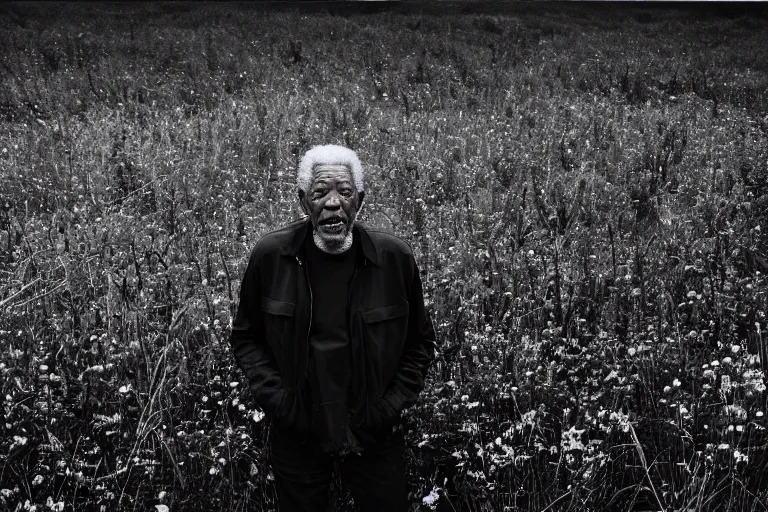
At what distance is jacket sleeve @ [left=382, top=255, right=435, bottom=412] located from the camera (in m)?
2.41

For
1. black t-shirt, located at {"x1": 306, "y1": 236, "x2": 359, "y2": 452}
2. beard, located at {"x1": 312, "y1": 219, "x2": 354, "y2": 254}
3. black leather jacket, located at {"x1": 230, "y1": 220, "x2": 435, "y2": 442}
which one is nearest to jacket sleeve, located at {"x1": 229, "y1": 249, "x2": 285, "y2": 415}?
black leather jacket, located at {"x1": 230, "y1": 220, "x2": 435, "y2": 442}

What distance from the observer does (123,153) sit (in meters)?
6.52

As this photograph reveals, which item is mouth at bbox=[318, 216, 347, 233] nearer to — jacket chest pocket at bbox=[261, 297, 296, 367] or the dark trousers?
jacket chest pocket at bbox=[261, 297, 296, 367]

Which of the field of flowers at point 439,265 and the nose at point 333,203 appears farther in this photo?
the field of flowers at point 439,265

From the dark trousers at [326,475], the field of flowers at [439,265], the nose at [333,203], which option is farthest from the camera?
the field of flowers at [439,265]

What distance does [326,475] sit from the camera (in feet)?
8.11

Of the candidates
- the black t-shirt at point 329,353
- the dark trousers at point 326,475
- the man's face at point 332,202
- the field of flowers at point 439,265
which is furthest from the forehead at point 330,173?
the field of flowers at point 439,265

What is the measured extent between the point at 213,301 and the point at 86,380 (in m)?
0.78

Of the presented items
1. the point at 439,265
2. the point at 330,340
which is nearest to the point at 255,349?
the point at 330,340

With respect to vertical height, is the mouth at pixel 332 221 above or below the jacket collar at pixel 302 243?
above

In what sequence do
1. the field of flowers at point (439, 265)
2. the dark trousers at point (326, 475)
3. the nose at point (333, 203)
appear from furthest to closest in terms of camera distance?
1. the field of flowers at point (439, 265)
2. the dark trousers at point (326, 475)
3. the nose at point (333, 203)

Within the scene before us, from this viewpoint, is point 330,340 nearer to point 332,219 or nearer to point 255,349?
point 255,349

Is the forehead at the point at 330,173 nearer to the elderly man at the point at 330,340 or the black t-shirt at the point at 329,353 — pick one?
the elderly man at the point at 330,340

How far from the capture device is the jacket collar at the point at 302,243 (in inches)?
91.6
